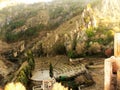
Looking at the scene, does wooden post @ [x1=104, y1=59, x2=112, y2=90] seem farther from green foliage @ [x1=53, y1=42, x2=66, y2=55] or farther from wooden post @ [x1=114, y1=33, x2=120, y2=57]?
green foliage @ [x1=53, y1=42, x2=66, y2=55]

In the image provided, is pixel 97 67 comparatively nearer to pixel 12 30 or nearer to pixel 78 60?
pixel 78 60

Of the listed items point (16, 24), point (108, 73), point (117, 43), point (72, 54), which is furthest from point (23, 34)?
point (108, 73)

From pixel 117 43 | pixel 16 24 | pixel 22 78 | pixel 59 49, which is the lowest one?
pixel 22 78

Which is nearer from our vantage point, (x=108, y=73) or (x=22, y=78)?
(x=108, y=73)

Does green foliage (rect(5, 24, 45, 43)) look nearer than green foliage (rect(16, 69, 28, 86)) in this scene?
No

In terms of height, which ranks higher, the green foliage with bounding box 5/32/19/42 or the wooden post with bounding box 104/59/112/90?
the green foliage with bounding box 5/32/19/42

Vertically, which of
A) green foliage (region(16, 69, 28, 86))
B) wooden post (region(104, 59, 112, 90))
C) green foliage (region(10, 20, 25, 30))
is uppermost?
green foliage (region(10, 20, 25, 30))

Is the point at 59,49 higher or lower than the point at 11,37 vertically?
lower

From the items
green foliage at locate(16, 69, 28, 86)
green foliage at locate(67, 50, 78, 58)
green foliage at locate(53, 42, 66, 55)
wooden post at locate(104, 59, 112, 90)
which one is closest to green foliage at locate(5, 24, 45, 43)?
green foliage at locate(53, 42, 66, 55)

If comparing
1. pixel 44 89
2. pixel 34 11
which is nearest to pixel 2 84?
pixel 44 89

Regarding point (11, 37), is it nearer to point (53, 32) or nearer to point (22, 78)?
point (53, 32)

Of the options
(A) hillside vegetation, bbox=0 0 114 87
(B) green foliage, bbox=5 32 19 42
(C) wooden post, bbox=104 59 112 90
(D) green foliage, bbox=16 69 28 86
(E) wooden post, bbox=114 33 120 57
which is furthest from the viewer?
(B) green foliage, bbox=5 32 19 42

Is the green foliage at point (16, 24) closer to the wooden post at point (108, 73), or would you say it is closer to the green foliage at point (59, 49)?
the green foliage at point (59, 49)

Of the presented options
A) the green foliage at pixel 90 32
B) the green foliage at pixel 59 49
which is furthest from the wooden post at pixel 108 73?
the green foliage at pixel 59 49
